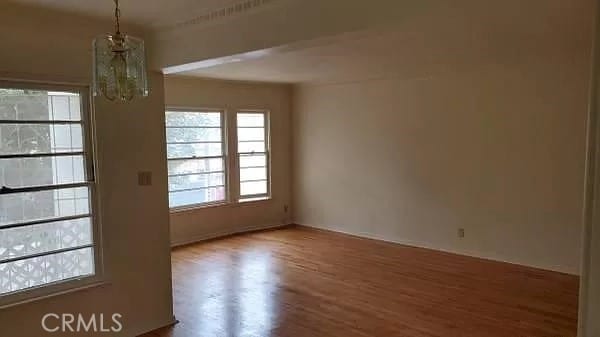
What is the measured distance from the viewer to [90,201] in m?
3.22

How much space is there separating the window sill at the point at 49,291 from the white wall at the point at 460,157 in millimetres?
4218

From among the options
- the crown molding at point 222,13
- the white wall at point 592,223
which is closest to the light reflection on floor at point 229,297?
the crown molding at point 222,13

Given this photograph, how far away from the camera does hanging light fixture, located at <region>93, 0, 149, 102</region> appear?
6.39ft

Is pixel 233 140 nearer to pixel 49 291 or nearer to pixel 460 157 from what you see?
pixel 460 157

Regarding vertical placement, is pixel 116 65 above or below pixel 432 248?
above

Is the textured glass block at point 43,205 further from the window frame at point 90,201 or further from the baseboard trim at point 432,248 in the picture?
the baseboard trim at point 432,248

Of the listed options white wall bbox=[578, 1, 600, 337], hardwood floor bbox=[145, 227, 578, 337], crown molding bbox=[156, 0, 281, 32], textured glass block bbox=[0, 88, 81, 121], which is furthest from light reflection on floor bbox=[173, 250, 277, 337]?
white wall bbox=[578, 1, 600, 337]

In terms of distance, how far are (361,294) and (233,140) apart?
3492 millimetres

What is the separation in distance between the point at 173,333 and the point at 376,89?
437 cm

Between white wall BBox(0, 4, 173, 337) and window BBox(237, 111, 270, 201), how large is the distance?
349cm

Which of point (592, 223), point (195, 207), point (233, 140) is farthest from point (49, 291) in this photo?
point (233, 140)

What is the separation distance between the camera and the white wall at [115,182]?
2.88 m

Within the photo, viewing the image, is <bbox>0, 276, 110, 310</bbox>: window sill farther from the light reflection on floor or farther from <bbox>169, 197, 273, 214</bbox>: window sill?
<bbox>169, 197, 273, 214</bbox>: window sill

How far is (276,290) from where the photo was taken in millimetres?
4430
